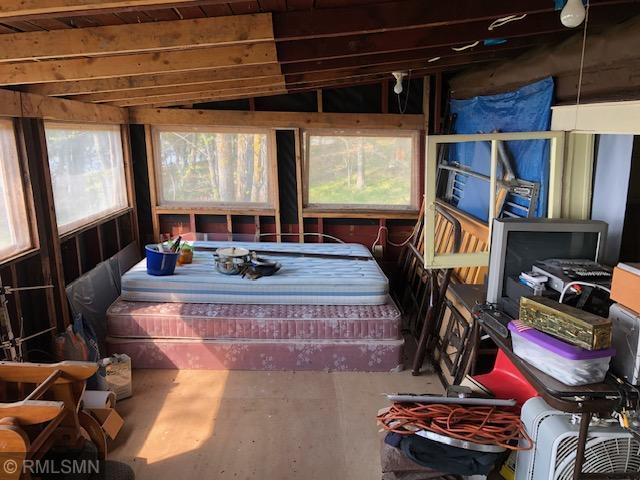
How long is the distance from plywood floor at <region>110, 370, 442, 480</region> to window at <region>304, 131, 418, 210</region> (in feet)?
7.66

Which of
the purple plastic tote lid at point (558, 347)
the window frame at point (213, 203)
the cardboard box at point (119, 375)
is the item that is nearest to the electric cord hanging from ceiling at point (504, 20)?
the purple plastic tote lid at point (558, 347)

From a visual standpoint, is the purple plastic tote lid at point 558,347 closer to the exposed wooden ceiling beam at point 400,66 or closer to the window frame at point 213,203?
the exposed wooden ceiling beam at point 400,66

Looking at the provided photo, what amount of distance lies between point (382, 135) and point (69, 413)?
13.6ft

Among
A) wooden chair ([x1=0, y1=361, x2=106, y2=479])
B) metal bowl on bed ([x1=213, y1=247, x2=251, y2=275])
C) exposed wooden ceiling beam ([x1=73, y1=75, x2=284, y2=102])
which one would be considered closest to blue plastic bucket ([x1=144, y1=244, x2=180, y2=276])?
metal bowl on bed ([x1=213, y1=247, x2=251, y2=275])

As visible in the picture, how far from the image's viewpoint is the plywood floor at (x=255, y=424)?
267 centimetres

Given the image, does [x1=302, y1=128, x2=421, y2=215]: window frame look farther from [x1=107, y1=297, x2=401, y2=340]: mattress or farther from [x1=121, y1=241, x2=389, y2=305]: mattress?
[x1=107, y1=297, x2=401, y2=340]: mattress

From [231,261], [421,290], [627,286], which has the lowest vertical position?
[421,290]

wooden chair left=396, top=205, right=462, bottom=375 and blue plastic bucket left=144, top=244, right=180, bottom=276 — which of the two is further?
blue plastic bucket left=144, top=244, right=180, bottom=276

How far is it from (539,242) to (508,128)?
5.08 feet

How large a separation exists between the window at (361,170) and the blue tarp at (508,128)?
0.65 metres

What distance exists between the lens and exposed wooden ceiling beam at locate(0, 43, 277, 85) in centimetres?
248

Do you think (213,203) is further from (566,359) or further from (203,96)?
(566,359)

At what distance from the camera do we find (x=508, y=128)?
352 cm

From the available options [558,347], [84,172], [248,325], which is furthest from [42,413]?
[84,172]
